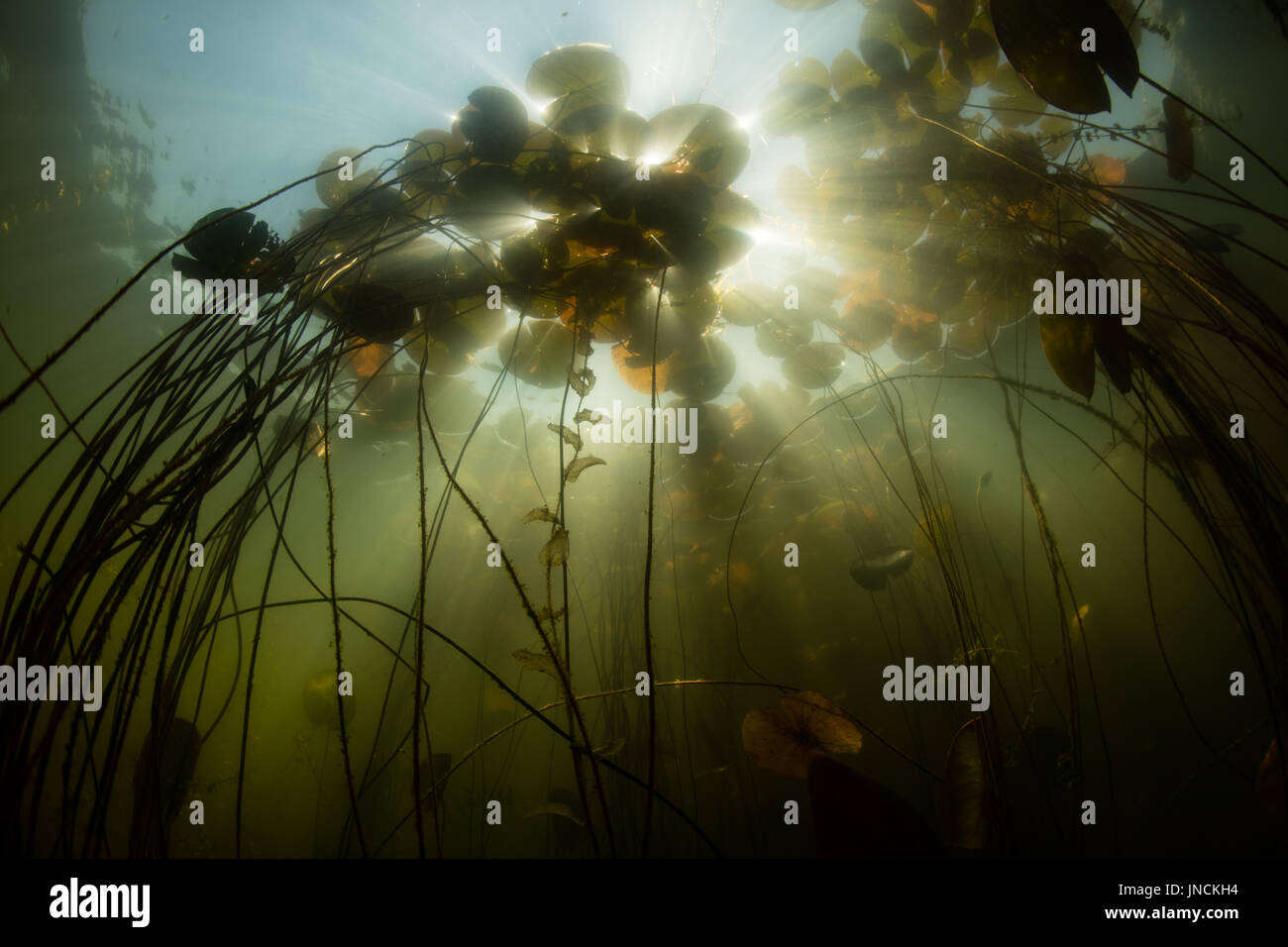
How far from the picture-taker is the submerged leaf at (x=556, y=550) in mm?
551

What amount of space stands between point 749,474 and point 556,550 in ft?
2.72

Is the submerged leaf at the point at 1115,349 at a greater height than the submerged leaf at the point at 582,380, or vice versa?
the submerged leaf at the point at 582,380

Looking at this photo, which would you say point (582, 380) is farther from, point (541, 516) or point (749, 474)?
point (749, 474)

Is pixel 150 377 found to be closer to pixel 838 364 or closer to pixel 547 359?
pixel 547 359

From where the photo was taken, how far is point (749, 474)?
1.28 metres

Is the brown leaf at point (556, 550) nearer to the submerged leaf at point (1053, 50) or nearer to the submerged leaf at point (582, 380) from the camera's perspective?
the submerged leaf at point (582, 380)

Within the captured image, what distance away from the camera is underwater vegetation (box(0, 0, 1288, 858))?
462mm

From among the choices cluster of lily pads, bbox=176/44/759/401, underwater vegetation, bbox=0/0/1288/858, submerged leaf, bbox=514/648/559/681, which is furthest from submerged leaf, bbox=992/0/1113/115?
submerged leaf, bbox=514/648/559/681

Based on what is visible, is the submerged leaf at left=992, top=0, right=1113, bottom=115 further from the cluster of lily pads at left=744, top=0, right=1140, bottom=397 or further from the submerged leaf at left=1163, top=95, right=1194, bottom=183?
the submerged leaf at left=1163, top=95, right=1194, bottom=183

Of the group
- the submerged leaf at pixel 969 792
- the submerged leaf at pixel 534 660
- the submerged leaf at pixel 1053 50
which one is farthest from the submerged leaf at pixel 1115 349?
the submerged leaf at pixel 534 660

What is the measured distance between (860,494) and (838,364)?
0.43 meters
